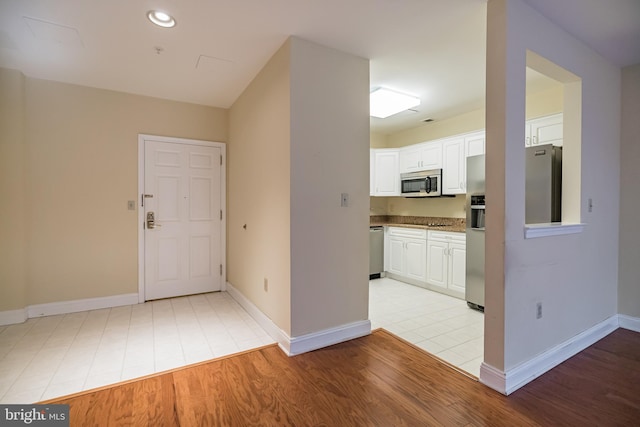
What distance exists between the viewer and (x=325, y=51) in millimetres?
2578

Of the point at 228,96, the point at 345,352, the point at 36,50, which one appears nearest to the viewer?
the point at 345,352

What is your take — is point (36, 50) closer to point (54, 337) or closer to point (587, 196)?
point (54, 337)

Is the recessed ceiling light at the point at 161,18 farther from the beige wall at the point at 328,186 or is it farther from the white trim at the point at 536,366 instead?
the white trim at the point at 536,366

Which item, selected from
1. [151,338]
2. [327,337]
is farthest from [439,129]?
[151,338]

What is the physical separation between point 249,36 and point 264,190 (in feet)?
4.32

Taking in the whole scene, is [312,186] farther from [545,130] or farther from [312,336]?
[545,130]

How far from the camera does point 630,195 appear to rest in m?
2.97

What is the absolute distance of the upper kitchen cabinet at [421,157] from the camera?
177 inches

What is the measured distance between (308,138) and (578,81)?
92.6 inches

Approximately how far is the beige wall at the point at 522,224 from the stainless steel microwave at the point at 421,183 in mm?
1895

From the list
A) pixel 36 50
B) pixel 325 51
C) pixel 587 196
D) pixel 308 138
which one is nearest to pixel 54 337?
pixel 36 50

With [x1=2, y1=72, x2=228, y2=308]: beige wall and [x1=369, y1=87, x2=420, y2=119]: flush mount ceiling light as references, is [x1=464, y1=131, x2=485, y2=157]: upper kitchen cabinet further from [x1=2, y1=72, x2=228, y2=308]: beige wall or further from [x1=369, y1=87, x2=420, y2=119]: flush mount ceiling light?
[x1=2, y1=72, x2=228, y2=308]: beige wall

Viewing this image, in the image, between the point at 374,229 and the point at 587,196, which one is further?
the point at 374,229

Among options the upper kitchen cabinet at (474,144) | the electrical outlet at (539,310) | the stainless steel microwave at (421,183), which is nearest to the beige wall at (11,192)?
the electrical outlet at (539,310)
